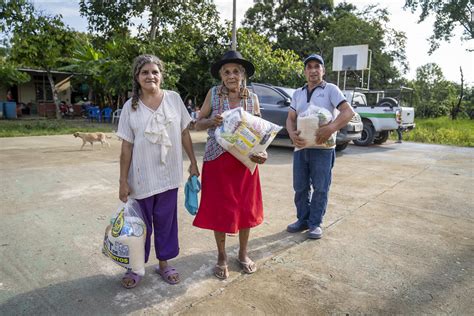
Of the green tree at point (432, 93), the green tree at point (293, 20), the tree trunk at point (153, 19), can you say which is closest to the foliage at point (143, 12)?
the tree trunk at point (153, 19)

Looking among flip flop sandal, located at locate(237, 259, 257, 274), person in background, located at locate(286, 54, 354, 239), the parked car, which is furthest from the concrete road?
the parked car

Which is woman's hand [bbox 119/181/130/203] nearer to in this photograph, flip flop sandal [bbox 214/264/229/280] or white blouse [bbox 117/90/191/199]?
white blouse [bbox 117/90/191/199]

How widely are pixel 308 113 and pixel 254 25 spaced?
3123 cm

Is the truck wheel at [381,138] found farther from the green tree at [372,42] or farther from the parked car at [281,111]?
the green tree at [372,42]

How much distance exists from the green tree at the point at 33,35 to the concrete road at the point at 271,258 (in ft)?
34.3

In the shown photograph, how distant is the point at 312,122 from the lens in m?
3.23

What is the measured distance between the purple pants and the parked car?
638 centimetres

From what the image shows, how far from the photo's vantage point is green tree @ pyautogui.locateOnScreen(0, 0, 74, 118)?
13363 millimetres

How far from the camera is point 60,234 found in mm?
3475

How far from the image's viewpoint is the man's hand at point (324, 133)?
3170 mm

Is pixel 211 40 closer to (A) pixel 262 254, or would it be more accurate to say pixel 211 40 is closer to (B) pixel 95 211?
(B) pixel 95 211

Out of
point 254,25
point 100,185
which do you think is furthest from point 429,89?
point 100,185

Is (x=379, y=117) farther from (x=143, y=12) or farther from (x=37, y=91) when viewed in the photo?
(x=37, y=91)

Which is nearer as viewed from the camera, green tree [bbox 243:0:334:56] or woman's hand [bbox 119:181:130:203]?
woman's hand [bbox 119:181:130:203]
